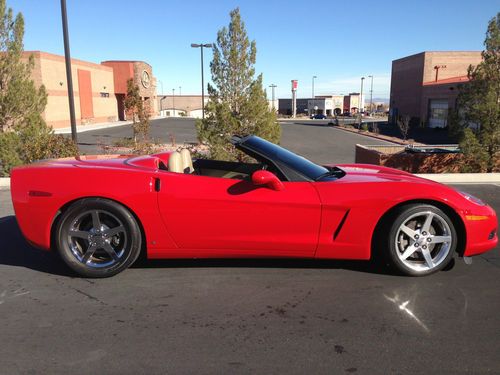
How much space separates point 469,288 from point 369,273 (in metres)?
0.81

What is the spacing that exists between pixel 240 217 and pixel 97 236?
4.15 feet

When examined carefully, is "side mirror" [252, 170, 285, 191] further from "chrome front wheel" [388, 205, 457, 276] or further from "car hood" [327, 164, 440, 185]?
"chrome front wheel" [388, 205, 457, 276]

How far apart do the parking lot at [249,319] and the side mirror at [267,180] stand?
2.73 feet

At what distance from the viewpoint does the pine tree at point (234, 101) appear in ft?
33.3

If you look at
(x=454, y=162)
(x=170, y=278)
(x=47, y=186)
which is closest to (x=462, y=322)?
(x=170, y=278)

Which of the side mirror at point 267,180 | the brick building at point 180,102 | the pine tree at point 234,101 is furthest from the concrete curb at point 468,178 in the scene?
the brick building at point 180,102

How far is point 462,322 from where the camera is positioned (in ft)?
9.61

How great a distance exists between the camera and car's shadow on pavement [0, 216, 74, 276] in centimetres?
396

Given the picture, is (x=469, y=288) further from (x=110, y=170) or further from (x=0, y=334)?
(x=0, y=334)

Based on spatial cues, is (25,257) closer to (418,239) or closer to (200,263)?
(200,263)

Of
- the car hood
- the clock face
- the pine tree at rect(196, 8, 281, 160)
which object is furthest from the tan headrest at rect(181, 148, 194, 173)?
the clock face

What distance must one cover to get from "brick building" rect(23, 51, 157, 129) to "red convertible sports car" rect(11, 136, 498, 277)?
26.4 metres

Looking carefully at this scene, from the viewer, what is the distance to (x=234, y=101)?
10430mm

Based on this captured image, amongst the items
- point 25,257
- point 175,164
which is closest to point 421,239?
point 175,164
